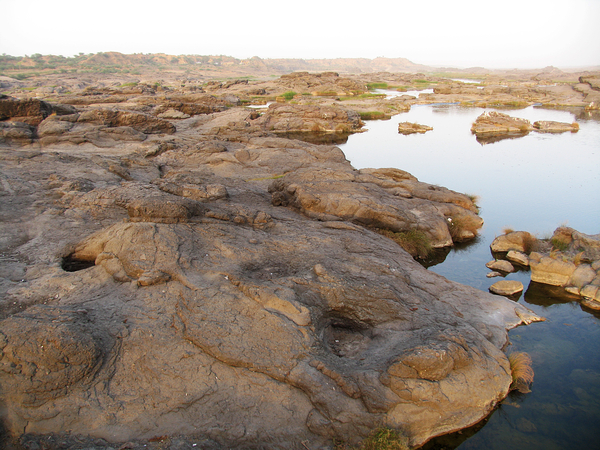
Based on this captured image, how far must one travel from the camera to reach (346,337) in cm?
995

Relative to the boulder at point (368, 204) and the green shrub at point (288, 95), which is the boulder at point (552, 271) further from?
the green shrub at point (288, 95)

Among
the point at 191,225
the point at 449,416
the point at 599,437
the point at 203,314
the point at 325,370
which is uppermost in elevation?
the point at 191,225

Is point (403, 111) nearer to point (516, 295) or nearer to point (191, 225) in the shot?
point (516, 295)

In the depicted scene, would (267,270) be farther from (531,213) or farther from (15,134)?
(15,134)

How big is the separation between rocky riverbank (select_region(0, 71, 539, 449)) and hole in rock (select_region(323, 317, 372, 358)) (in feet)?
0.15

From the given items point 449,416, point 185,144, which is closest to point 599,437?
point 449,416

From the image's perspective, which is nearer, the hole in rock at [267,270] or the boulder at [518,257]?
the hole in rock at [267,270]

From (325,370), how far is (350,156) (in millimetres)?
28235

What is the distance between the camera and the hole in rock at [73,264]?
429 inches

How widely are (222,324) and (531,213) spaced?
69.9 feet

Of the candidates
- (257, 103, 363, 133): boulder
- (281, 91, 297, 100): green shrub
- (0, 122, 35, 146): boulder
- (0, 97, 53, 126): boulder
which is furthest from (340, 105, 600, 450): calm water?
(0, 97, 53, 126): boulder

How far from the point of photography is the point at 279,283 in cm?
1014

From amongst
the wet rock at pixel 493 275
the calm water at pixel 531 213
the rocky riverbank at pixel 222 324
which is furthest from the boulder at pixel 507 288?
the rocky riverbank at pixel 222 324

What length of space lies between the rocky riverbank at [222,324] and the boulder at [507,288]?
1990 millimetres
